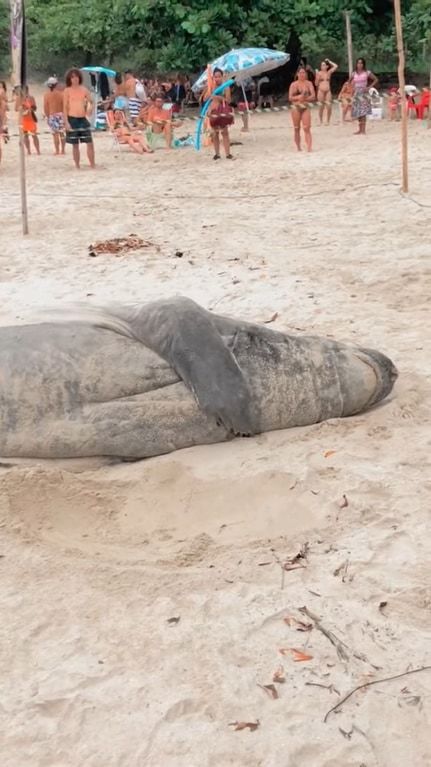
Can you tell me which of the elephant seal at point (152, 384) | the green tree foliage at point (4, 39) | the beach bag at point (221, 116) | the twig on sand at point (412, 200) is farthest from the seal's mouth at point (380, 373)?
the green tree foliage at point (4, 39)

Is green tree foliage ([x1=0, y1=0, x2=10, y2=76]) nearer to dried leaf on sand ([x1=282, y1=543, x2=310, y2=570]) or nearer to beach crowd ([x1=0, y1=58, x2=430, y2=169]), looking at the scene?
beach crowd ([x1=0, y1=58, x2=430, y2=169])

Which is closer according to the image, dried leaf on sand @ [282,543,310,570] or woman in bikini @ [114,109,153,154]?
dried leaf on sand @ [282,543,310,570]

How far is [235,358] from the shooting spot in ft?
14.1

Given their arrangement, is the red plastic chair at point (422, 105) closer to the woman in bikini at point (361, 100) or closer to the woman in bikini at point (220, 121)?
the woman in bikini at point (361, 100)

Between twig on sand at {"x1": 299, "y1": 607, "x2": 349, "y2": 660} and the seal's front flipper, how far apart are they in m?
1.43

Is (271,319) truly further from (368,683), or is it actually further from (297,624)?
(368,683)

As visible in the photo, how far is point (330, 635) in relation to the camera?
9.05ft

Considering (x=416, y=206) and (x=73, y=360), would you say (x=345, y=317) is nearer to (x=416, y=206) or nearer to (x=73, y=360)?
(x=73, y=360)

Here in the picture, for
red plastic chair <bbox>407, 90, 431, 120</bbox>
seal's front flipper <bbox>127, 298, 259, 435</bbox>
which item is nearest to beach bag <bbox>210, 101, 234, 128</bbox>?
red plastic chair <bbox>407, 90, 431, 120</bbox>

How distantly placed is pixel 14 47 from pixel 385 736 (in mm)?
8143

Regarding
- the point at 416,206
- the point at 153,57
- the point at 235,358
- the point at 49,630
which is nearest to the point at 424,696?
the point at 49,630

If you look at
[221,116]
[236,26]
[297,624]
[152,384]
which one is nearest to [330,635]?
[297,624]

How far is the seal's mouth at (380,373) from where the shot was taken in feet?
14.9

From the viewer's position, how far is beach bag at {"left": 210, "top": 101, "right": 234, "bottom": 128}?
571 inches
